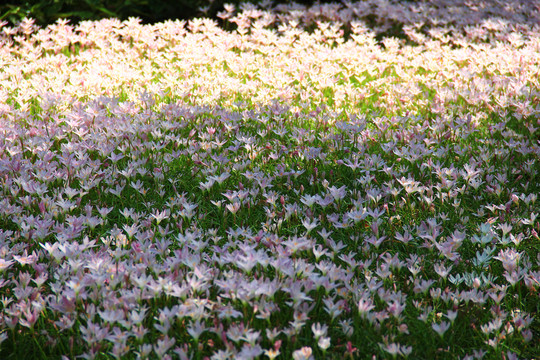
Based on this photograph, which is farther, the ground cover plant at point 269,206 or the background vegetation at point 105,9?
the background vegetation at point 105,9

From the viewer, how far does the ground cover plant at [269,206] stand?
2.20 meters

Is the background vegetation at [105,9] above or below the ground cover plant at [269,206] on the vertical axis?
below

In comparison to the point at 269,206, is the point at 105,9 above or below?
below

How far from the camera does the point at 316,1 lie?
9.09 metres

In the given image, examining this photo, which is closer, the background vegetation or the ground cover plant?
the ground cover plant

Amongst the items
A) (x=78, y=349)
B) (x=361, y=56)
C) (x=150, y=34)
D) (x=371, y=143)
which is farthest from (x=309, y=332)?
(x=150, y=34)

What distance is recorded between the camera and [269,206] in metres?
3.29

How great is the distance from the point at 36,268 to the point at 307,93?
10.7ft

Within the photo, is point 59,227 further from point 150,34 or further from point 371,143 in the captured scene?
point 150,34

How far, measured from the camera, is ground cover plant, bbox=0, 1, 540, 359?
2201mm

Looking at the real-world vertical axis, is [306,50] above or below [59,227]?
below

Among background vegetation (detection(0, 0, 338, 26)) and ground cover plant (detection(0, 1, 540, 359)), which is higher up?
ground cover plant (detection(0, 1, 540, 359))

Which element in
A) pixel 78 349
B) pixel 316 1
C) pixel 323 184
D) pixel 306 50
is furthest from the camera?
pixel 316 1

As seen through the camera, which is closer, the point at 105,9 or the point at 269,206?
the point at 269,206
